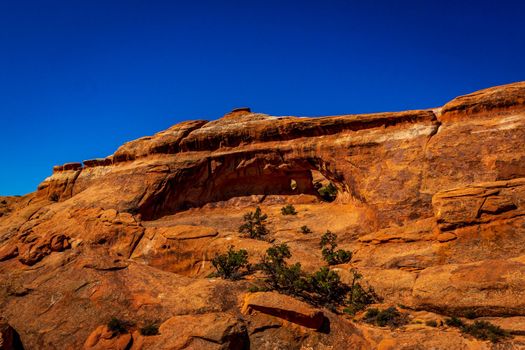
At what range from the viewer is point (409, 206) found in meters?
25.5

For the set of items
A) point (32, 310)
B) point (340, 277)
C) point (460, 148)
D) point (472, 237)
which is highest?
point (460, 148)

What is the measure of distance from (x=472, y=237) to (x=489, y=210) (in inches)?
73.3

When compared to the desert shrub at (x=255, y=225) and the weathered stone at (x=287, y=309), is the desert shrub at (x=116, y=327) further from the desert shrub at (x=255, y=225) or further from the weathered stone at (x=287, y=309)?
the desert shrub at (x=255, y=225)

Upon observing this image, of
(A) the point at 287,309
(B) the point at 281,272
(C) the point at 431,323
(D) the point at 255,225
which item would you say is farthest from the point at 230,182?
(C) the point at 431,323

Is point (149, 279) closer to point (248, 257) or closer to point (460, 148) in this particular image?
point (248, 257)

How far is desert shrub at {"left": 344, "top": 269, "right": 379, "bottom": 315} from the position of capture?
20591 mm

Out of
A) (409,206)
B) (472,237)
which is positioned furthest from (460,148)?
(472,237)

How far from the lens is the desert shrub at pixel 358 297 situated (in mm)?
20591

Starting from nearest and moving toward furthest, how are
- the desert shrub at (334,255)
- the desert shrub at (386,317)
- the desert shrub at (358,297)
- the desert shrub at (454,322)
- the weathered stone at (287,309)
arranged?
the desert shrub at (454,322)
the weathered stone at (287,309)
the desert shrub at (386,317)
the desert shrub at (358,297)
the desert shrub at (334,255)

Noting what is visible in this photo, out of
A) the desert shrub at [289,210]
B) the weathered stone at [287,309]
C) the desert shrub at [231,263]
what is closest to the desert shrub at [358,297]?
the weathered stone at [287,309]

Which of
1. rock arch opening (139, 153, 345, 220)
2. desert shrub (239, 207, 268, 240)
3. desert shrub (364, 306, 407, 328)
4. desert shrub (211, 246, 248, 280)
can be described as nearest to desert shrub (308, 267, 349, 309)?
desert shrub (364, 306, 407, 328)

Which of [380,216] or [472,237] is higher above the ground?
[380,216]

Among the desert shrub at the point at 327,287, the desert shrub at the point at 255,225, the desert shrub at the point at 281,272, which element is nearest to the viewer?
the desert shrub at the point at 327,287

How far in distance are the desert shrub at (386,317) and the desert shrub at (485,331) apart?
2.88 meters
